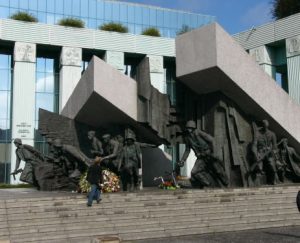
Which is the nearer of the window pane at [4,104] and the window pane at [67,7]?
the window pane at [4,104]

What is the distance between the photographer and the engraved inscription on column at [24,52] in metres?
29.7

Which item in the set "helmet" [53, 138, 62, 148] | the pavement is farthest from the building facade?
the pavement

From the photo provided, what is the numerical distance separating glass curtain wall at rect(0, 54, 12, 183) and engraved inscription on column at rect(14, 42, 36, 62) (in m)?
1.93

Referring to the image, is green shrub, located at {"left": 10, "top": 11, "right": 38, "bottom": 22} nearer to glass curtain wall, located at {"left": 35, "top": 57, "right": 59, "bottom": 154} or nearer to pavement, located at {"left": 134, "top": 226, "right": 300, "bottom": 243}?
glass curtain wall, located at {"left": 35, "top": 57, "right": 59, "bottom": 154}

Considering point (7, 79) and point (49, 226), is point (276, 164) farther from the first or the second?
point (7, 79)

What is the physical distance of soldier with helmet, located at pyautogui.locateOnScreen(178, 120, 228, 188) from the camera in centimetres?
1308

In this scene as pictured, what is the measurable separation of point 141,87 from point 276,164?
4887 millimetres

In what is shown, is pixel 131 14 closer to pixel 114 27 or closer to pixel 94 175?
pixel 114 27

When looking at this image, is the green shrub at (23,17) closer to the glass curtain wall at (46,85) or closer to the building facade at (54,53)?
the building facade at (54,53)

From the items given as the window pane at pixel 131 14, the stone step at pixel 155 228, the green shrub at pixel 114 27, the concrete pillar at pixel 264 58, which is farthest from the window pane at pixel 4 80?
the stone step at pixel 155 228

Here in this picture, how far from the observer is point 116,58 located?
105ft

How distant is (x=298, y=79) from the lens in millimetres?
27469

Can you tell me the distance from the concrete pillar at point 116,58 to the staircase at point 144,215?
21186 millimetres

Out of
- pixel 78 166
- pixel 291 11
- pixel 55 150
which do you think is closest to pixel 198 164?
pixel 78 166
